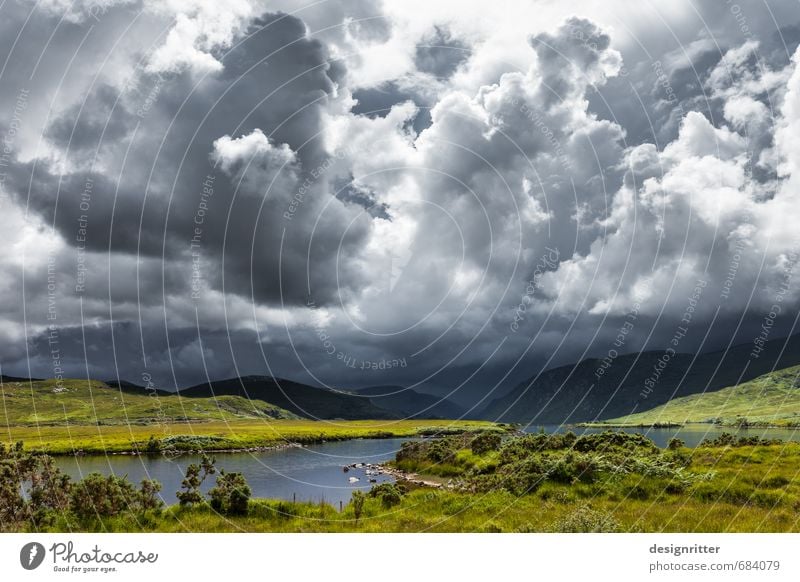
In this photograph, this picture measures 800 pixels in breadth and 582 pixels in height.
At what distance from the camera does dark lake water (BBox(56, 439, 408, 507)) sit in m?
56.5

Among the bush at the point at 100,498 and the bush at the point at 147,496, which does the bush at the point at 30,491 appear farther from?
the bush at the point at 147,496

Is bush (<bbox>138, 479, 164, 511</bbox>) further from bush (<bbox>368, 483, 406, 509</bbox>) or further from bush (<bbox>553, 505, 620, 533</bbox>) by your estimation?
bush (<bbox>553, 505, 620, 533</bbox>)

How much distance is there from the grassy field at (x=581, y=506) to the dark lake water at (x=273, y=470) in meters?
12.7

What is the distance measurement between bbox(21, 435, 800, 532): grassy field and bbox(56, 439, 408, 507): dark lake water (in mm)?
12729

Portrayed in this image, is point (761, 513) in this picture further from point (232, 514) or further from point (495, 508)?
point (232, 514)

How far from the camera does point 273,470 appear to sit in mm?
67812

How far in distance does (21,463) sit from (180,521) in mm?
9507

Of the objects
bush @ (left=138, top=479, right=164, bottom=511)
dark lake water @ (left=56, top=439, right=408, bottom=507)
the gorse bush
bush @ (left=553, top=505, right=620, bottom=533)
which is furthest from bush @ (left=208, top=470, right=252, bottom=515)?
bush @ (left=553, top=505, right=620, bottom=533)

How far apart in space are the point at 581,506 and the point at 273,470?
4704 centimetres

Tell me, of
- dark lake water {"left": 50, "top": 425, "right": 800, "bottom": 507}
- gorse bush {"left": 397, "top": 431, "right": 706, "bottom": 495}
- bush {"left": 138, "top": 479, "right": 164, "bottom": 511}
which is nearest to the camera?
bush {"left": 138, "top": 479, "right": 164, "bottom": 511}

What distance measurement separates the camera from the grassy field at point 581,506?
26109mm

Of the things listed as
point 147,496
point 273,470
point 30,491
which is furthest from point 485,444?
point 30,491

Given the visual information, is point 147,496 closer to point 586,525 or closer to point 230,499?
point 230,499
